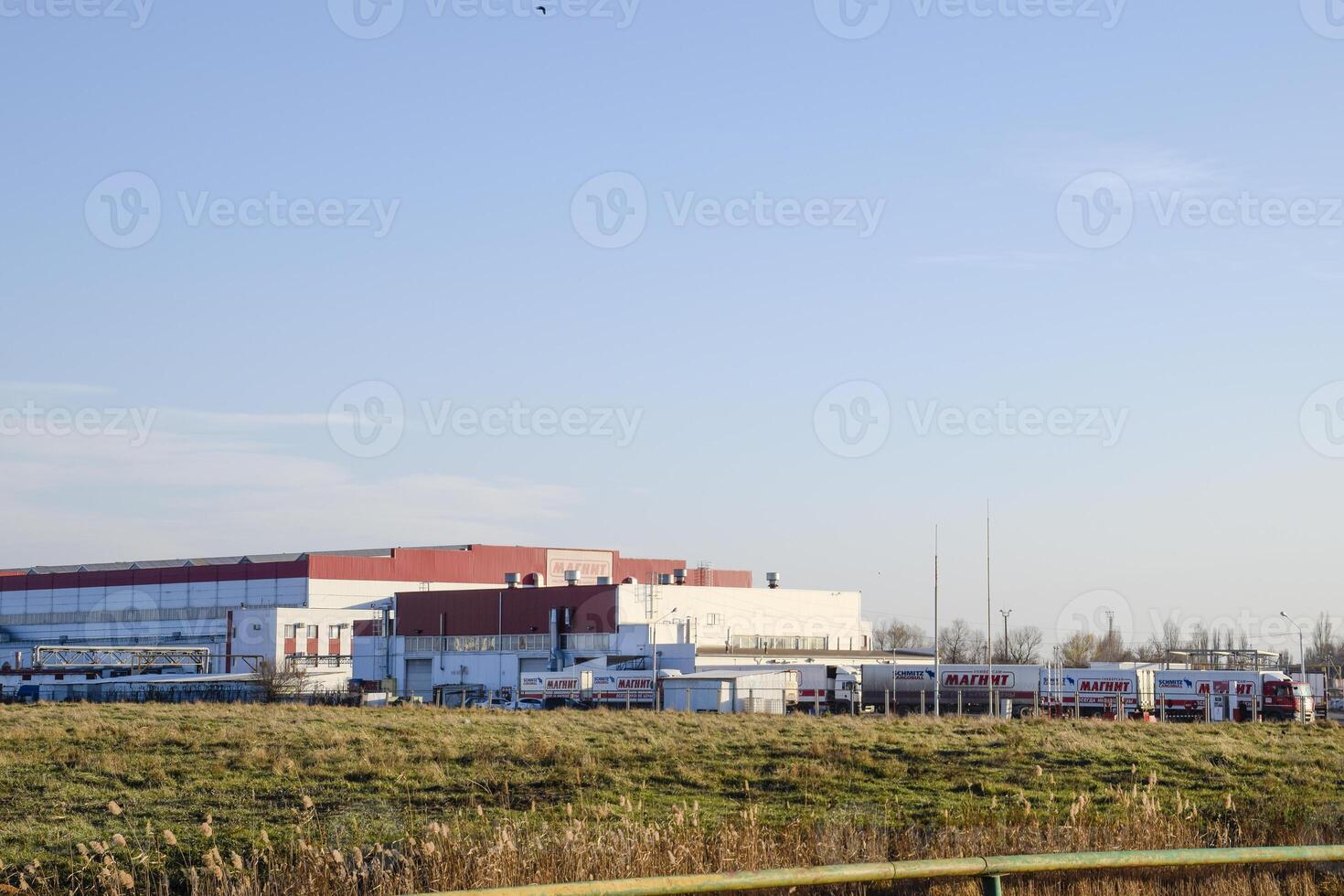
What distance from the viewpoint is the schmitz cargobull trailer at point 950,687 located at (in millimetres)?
Answer: 63031

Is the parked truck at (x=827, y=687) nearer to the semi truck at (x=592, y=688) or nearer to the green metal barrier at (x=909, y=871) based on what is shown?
the semi truck at (x=592, y=688)

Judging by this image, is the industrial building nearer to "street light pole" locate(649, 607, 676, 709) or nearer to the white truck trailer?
"street light pole" locate(649, 607, 676, 709)

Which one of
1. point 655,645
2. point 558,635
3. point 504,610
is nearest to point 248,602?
point 504,610

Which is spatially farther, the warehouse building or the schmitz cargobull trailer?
the warehouse building

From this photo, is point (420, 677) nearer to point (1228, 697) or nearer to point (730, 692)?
point (730, 692)

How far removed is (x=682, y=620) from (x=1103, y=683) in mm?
33663

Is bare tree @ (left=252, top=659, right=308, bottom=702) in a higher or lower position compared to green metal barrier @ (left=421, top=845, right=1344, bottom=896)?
lower

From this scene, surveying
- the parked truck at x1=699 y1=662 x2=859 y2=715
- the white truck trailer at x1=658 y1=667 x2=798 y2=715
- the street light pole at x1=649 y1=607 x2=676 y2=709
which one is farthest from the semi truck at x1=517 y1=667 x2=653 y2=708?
the parked truck at x1=699 y1=662 x2=859 y2=715

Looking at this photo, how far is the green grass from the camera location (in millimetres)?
17844

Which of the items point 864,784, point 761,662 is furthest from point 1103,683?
point 864,784

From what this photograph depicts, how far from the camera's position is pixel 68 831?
17172 mm

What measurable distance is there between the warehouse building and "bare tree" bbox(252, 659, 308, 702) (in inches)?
440

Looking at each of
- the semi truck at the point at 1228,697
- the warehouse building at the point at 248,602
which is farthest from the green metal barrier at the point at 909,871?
the warehouse building at the point at 248,602

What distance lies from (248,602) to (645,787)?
288ft
